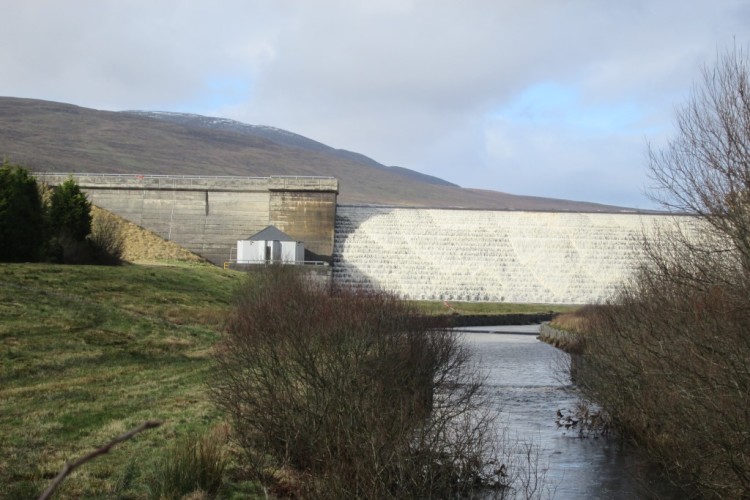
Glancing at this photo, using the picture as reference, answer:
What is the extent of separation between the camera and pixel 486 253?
217ft

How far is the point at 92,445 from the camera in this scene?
1312cm

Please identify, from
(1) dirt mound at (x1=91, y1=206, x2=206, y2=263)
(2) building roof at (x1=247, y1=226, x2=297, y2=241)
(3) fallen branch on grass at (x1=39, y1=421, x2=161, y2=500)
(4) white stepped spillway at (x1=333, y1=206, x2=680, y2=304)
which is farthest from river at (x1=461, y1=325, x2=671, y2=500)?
(1) dirt mound at (x1=91, y1=206, x2=206, y2=263)

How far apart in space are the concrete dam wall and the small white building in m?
5.86

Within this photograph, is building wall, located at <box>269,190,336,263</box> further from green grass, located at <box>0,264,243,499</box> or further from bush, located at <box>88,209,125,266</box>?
green grass, located at <box>0,264,243,499</box>

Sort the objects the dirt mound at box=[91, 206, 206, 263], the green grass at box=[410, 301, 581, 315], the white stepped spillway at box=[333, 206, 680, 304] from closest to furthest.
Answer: the green grass at box=[410, 301, 581, 315], the dirt mound at box=[91, 206, 206, 263], the white stepped spillway at box=[333, 206, 680, 304]

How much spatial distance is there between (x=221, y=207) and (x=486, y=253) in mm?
17780

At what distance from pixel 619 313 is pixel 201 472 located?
11497mm

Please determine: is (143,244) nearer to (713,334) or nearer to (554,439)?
(554,439)

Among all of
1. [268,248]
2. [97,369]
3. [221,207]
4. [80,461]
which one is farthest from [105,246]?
[80,461]

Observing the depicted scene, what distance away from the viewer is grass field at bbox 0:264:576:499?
12.0m

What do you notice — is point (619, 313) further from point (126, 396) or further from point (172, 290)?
point (172, 290)

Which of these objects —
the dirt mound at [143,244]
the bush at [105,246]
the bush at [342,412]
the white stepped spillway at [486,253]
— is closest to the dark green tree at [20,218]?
the bush at [105,246]

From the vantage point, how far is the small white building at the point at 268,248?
2237 inches

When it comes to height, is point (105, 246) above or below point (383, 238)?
below
